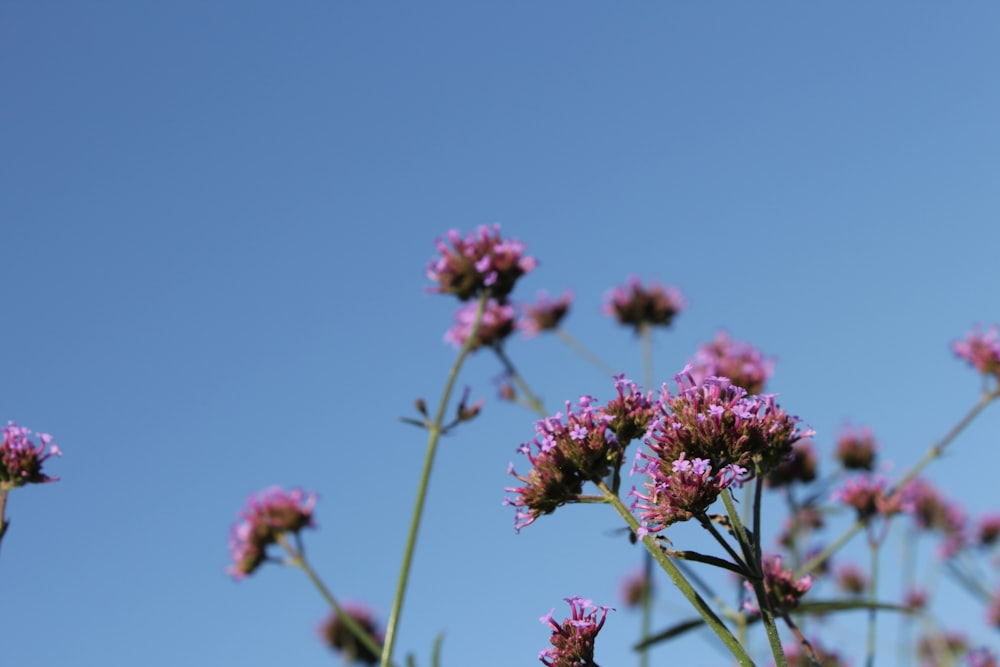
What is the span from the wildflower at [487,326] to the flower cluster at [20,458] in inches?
177

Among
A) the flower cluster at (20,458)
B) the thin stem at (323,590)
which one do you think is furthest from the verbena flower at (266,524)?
the flower cluster at (20,458)

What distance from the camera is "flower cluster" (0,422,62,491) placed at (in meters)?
4.18

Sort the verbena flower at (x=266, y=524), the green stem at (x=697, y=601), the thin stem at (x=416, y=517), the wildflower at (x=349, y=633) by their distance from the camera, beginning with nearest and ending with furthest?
the green stem at (x=697, y=601), the thin stem at (x=416, y=517), the verbena flower at (x=266, y=524), the wildflower at (x=349, y=633)

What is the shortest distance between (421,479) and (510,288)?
174 centimetres

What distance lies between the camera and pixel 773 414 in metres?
3.19

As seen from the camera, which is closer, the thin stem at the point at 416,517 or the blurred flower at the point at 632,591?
the thin stem at the point at 416,517

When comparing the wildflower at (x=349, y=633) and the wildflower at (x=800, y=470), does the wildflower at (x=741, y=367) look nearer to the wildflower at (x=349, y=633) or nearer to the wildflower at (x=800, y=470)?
the wildflower at (x=800, y=470)

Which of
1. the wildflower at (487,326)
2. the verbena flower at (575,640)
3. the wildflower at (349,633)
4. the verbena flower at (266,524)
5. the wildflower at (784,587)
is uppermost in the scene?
the wildflower at (487,326)

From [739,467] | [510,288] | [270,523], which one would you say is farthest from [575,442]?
[270,523]

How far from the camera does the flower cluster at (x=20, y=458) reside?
418cm

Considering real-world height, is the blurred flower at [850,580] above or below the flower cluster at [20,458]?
above

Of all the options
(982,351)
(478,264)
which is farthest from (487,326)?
(982,351)

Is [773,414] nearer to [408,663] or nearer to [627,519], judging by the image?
[627,519]

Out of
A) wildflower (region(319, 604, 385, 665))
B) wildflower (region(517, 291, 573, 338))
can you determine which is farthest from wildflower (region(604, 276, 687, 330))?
wildflower (region(319, 604, 385, 665))
